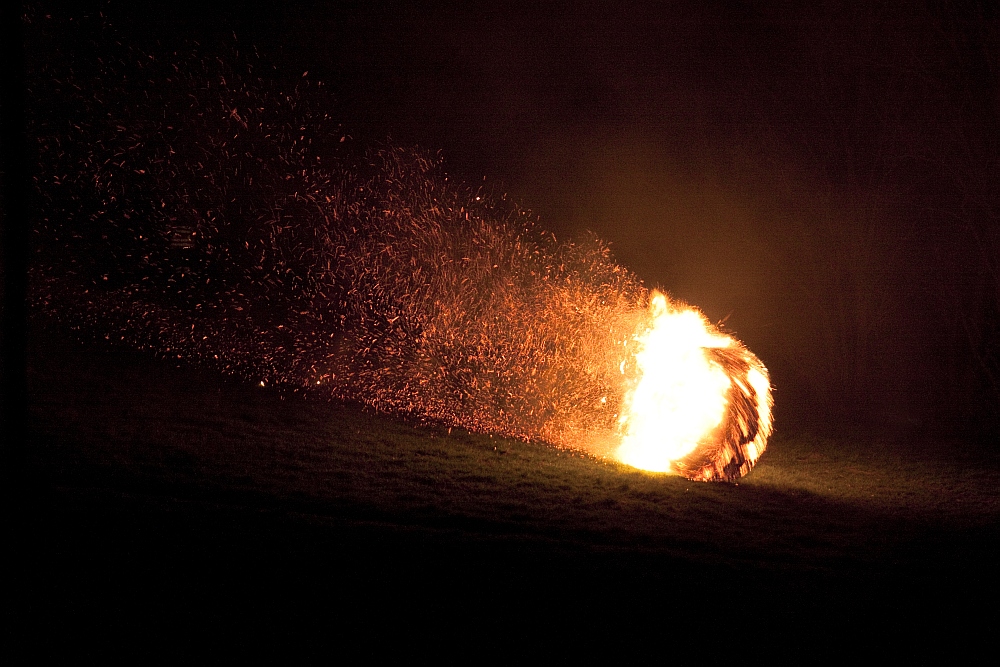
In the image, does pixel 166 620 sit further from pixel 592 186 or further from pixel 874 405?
pixel 592 186

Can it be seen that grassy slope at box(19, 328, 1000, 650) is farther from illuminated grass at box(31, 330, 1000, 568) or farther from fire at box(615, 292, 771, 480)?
fire at box(615, 292, 771, 480)

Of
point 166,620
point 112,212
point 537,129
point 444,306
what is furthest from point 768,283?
point 166,620

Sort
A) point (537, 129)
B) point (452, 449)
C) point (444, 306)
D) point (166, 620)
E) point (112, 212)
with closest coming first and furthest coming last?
1. point (166, 620)
2. point (452, 449)
3. point (444, 306)
4. point (112, 212)
5. point (537, 129)

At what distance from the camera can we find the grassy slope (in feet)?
16.3

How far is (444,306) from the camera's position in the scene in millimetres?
A: 12031

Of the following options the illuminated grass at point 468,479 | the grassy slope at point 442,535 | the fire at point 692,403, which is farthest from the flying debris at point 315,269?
the grassy slope at point 442,535

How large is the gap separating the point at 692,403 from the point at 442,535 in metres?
4.67

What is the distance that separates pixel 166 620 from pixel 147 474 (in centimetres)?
348

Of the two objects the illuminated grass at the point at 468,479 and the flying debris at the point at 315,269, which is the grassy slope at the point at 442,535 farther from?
the flying debris at the point at 315,269

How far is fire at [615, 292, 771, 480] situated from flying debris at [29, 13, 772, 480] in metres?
0.04

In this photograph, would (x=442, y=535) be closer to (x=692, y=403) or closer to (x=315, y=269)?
(x=692, y=403)

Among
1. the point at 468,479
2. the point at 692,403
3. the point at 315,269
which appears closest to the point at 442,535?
the point at 468,479

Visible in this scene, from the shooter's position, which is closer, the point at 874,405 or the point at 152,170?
the point at 152,170

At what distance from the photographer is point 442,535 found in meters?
6.43
